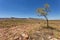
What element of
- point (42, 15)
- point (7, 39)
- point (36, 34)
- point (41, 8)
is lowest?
point (7, 39)

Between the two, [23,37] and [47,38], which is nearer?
[47,38]

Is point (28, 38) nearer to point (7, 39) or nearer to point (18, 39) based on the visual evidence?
point (18, 39)

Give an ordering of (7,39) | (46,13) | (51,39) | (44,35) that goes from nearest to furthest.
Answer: (51,39)
(44,35)
(7,39)
(46,13)

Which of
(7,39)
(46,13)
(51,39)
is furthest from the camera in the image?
(46,13)

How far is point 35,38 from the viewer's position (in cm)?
2088

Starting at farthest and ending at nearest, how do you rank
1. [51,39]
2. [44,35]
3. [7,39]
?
[7,39] → [44,35] → [51,39]

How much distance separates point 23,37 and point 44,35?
4167 mm

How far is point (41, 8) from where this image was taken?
92.5ft

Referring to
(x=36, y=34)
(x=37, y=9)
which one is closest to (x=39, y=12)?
(x=37, y=9)

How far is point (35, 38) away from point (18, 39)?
3.98 metres

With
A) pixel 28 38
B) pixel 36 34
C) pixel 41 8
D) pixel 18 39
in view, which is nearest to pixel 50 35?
pixel 36 34

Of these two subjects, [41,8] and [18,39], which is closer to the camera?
[18,39]

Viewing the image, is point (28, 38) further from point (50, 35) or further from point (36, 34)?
point (50, 35)

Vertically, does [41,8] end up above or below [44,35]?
above
